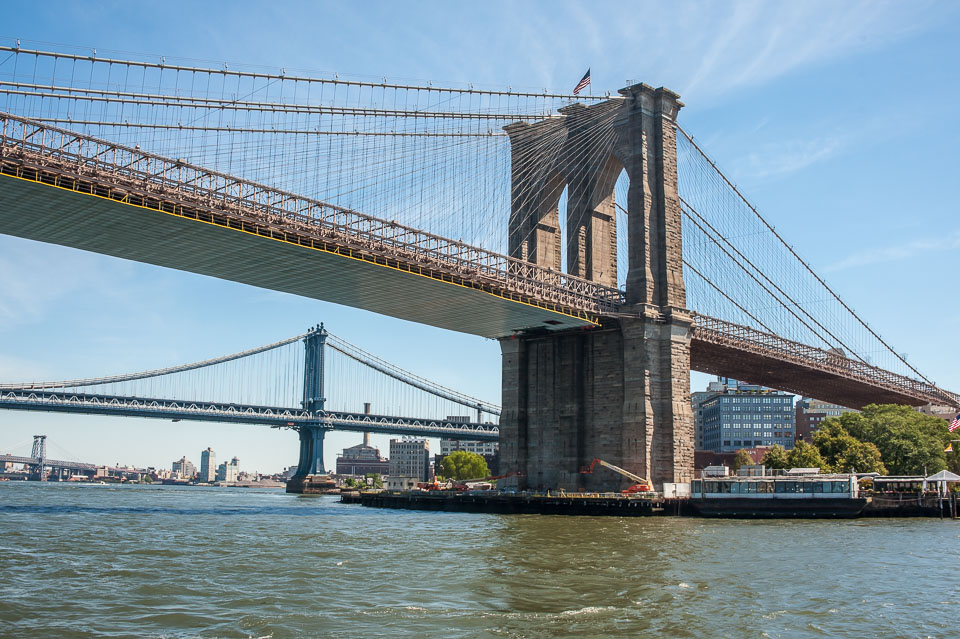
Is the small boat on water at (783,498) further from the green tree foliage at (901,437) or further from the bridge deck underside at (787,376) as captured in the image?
the green tree foliage at (901,437)

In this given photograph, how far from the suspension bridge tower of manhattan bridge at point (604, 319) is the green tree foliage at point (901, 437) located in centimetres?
2014

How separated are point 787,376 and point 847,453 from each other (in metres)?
15.8

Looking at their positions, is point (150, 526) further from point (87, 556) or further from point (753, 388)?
point (753, 388)

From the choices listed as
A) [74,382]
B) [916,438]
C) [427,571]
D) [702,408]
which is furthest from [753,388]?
[427,571]

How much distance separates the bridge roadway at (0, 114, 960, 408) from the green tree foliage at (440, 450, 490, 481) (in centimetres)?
5763

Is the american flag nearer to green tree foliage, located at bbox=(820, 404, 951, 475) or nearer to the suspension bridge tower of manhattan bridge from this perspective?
the suspension bridge tower of manhattan bridge

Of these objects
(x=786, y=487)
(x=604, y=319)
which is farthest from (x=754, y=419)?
(x=786, y=487)

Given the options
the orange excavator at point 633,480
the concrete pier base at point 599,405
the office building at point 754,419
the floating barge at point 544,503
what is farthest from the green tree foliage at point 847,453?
the office building at point 754,419

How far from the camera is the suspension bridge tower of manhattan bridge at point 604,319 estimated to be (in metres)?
54.2

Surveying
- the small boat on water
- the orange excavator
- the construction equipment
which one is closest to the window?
the small boat on water

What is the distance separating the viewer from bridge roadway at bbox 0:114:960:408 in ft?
114

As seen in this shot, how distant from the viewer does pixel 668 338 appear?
54906mm

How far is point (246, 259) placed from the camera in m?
43.2

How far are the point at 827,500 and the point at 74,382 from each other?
9591 centimetres
